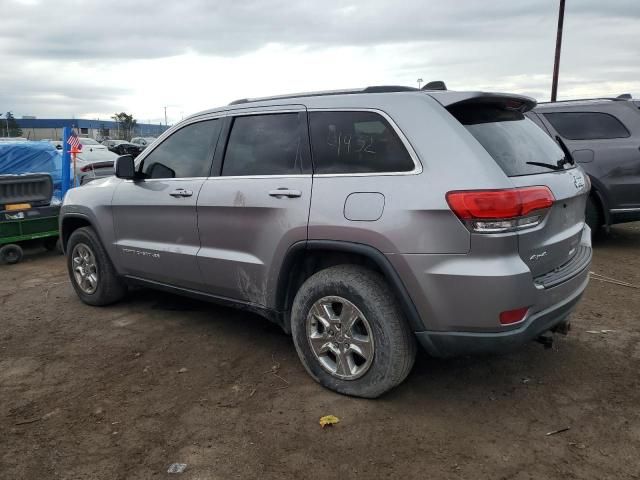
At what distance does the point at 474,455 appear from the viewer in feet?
9.23

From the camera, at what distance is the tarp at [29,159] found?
10242 millimetres

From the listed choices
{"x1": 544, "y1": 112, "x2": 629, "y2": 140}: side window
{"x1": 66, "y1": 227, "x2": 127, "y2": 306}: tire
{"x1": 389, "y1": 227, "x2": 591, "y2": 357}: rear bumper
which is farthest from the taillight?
{"x1": 544, "y1": 112, "x2": 629, "y2": 140}: side window

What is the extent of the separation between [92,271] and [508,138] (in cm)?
396

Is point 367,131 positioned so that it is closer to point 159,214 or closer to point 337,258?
point 337,258

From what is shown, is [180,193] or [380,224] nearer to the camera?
[380,224]

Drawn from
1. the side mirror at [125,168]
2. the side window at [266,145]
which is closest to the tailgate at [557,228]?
the side window at [266,145]

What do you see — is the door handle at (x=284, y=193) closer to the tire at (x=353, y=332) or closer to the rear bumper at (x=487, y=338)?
the tire at (x=353, y=332)

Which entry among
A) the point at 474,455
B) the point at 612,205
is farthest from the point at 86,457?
the point at 612,205

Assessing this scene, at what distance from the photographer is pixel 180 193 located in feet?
13.9

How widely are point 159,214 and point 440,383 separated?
2486mm

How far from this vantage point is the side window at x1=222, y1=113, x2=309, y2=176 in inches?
145

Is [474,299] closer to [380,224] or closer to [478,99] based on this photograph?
[380,224]

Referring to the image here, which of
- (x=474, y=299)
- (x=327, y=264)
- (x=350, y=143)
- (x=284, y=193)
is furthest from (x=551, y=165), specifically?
(x=284, y=193)

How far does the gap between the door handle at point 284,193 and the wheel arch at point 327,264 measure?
0.31 m
